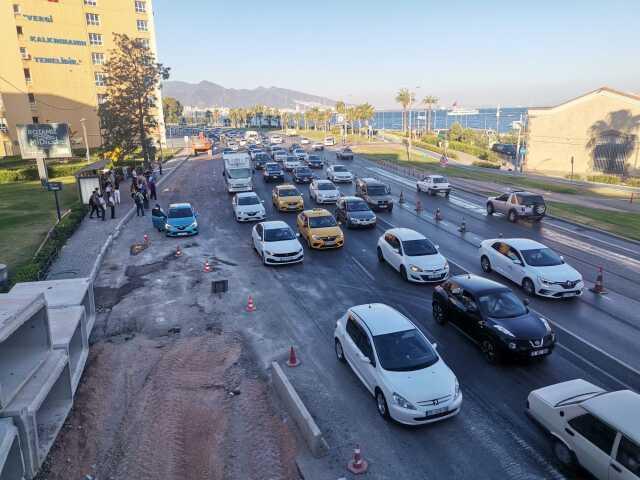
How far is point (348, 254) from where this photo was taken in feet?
71.1

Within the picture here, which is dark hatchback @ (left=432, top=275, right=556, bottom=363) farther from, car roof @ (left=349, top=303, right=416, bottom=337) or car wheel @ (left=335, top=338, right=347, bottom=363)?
car wheel @ (left=335, top=338, right=347, bottom=363)

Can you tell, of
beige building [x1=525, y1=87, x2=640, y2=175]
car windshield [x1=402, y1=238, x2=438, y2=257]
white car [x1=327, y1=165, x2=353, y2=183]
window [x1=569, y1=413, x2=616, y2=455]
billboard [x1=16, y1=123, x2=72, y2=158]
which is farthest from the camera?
beige building [x1=525, y1=87, x2=640, y2=175]

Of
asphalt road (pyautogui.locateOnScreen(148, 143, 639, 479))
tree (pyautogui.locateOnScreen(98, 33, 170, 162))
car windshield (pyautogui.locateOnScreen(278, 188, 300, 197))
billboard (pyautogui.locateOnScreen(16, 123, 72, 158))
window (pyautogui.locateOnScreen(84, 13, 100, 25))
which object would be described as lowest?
asphalt road (pyautogui.locateOnScreen(148, 143, 639, 479))

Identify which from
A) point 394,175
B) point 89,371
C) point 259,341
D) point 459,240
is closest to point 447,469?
point 259,341

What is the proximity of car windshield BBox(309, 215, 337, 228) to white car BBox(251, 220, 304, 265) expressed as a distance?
1947 mm

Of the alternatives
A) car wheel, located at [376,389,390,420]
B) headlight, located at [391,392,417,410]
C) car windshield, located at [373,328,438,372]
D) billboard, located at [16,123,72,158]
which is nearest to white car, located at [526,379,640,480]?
car windshield, located at [373,328,438,372]

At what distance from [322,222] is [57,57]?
224ft

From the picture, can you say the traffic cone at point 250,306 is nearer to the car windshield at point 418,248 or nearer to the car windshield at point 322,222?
the car windshield at point 418,248

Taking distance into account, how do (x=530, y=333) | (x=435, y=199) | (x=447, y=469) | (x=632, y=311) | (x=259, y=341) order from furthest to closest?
1. (x=435, y=199)
2. (x=632, y=311)
3. (x=259, y=341)
4. (x=530, y=333)
5. (x=447, y=469)

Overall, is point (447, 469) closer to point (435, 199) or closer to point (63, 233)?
point (63, 233)

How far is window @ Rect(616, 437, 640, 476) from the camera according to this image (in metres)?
7.07

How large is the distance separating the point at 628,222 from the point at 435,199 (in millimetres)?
12816

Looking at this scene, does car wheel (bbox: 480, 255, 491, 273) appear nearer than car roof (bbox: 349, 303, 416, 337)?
No

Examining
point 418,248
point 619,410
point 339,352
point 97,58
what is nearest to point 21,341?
point 339,352
